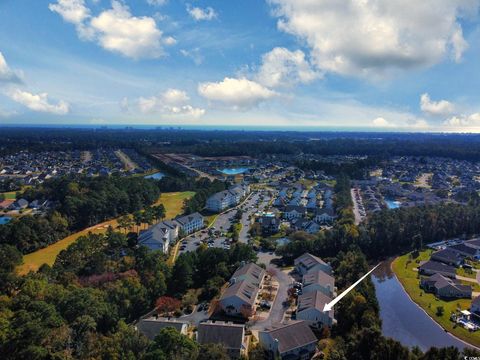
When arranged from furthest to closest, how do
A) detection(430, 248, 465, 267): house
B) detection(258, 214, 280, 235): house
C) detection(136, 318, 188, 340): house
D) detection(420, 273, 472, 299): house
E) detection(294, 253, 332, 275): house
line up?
detection(258, 214, 280, 235): house
detection(430, 248, 465, 267): house
detection(294, 253, 332, 275): house
detection(420, 273, 472, 299): house
detection(136, 318, 188, 340): house

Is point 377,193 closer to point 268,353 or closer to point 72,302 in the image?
point 268,353

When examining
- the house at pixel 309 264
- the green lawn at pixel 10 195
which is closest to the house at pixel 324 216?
the house at pixel 309 264

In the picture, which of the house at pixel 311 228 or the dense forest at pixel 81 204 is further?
the house at pixel 311 228

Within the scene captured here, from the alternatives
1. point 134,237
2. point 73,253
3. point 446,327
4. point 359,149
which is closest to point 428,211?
point 446,327

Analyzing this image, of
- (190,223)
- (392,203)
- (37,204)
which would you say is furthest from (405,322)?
(37,204)

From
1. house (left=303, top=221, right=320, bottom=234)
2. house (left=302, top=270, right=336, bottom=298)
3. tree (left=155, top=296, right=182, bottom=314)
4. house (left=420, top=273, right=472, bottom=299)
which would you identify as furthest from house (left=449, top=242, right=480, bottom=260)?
tree (left=155, top=296, right=182, bottom=314)

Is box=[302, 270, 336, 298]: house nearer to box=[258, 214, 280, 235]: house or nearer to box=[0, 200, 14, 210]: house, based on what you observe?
box=[258, 214, 280, 235]: house

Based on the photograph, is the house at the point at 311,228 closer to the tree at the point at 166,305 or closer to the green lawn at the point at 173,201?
the green lawn at the point at 173,201
